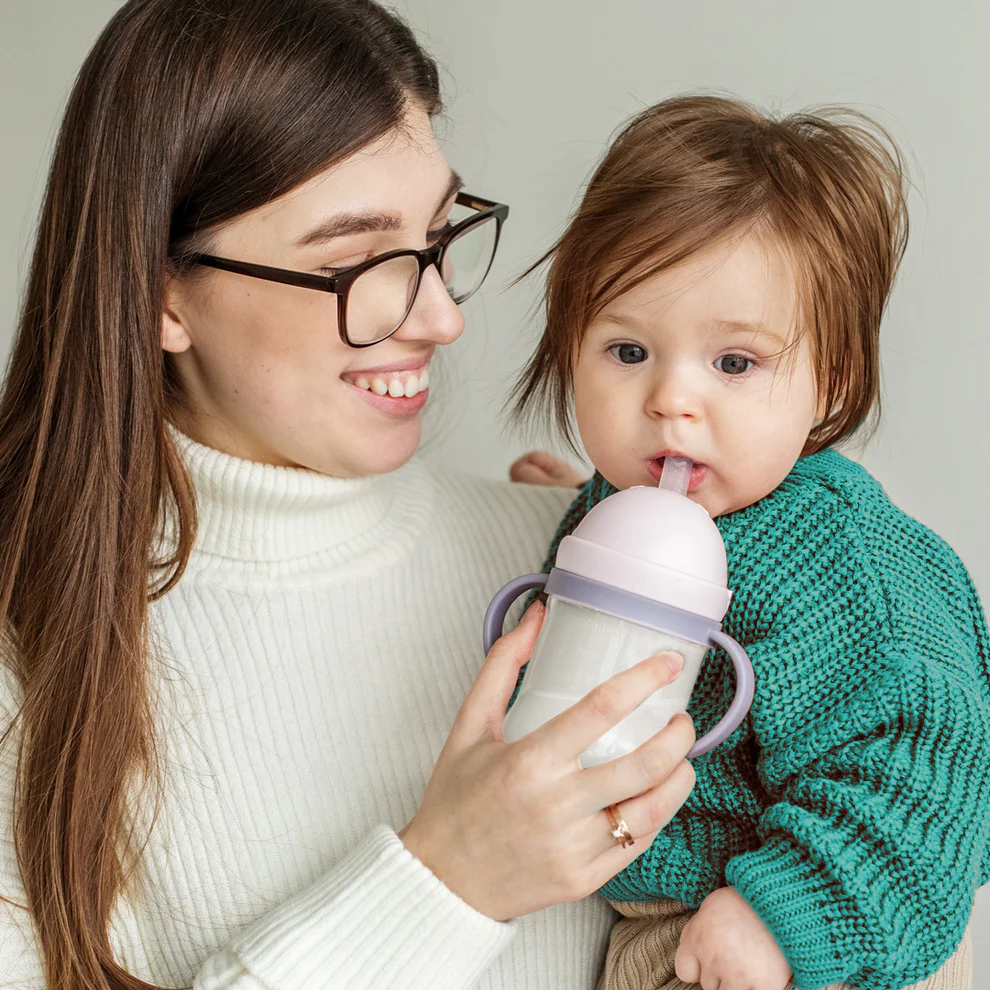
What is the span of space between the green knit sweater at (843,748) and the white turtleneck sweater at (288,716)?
0.32 m

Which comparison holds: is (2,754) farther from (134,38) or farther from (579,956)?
(134,38)

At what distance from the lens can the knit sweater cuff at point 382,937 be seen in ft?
3.71

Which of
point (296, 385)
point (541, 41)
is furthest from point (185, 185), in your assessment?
point (541, 41)

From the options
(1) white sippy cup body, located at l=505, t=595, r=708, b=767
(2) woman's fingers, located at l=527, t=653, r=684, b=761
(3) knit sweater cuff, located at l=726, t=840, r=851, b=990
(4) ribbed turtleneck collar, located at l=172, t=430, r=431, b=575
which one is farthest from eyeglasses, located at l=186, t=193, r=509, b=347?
(3) knit sweater cuff, located at l=726, t=840, r=851, b=990

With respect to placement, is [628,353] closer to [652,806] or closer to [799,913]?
[652,806]

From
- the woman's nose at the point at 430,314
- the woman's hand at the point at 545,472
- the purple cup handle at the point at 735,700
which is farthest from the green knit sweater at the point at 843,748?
the woman's hand at the point at 545,472

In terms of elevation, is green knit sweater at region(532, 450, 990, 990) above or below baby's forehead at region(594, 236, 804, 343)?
below

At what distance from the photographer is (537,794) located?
3.34 ft

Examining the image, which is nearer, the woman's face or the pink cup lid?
the pink cup lid

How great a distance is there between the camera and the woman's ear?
1.42 metres

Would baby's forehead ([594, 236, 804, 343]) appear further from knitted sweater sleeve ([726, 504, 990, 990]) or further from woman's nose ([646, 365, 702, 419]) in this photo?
knitted sweater sleeve ([726, 504, 990, 990])

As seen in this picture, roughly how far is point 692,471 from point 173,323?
69 cm

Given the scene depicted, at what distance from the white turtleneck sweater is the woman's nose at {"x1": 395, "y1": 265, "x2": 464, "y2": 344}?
0.25 metres

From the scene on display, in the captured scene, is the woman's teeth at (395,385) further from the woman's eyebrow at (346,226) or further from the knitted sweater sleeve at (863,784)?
the knitted sweater sleeve at (863,784)
